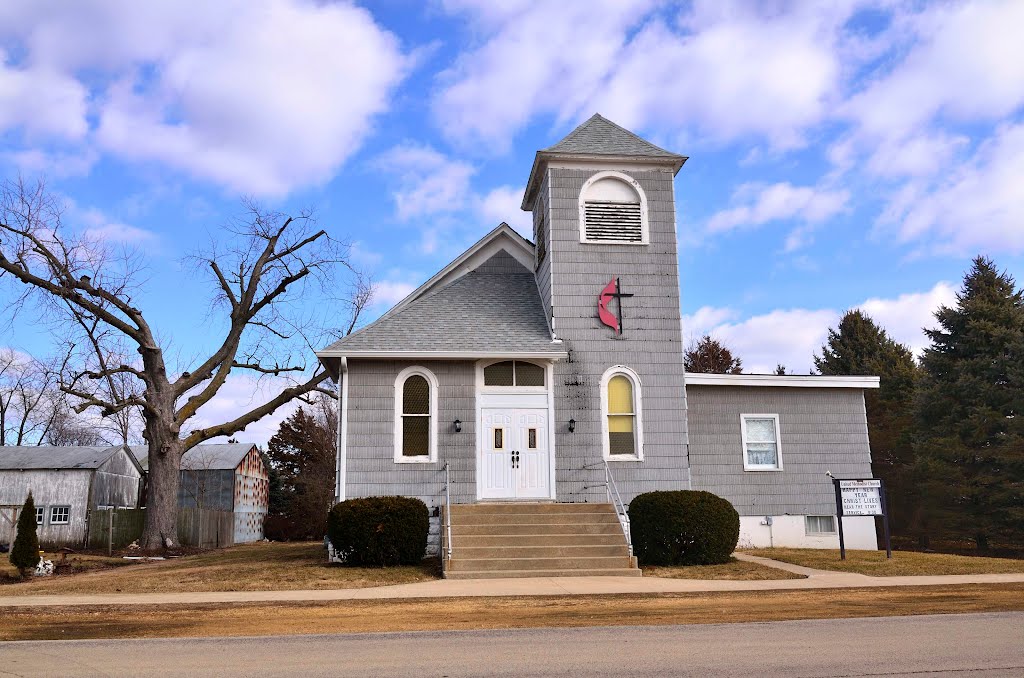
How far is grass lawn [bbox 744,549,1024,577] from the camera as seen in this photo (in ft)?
41.5

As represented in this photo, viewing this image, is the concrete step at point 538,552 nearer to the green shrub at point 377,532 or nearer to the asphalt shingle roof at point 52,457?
the green shrub at point 377,532

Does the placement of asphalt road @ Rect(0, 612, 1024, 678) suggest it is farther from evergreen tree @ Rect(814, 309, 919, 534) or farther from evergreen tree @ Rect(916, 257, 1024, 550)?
evergreen tree @ Rect(814, 309, 919, 534)

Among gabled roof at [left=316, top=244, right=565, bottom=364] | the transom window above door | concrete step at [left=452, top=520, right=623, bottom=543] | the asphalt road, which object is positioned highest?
gabled roof at [left=316, top=244, right=565, bottom=364]

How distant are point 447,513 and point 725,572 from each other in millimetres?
4763

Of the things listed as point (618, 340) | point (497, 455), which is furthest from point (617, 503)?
point (618, 340)

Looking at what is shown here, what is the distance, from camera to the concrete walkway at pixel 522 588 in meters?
10.2

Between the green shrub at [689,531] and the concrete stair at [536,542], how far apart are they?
0.72 metres

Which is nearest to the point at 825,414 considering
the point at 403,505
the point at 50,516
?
the point at 403,505

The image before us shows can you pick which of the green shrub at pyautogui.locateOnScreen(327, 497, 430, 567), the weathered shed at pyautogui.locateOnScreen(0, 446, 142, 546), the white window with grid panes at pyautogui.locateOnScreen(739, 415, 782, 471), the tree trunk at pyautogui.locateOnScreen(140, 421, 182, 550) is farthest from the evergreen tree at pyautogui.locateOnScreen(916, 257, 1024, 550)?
the weathered shed at pyautogui.locateOnScreen(0, 446, 142, 546)

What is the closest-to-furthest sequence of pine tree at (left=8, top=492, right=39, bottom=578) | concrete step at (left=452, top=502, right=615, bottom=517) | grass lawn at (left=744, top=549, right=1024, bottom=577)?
grass lawn at (left=744, top=549, right=1024, bottom=577) → pine tree at (left=8, top=492, right=39, bottom=578) → concrete step at (left=452, top=502, right=615, bottom=517)

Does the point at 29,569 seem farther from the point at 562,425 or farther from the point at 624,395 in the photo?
the point at 624,395

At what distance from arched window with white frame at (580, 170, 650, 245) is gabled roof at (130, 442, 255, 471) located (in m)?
22.7

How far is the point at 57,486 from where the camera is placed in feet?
91.1

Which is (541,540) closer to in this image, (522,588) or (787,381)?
(522,588)
